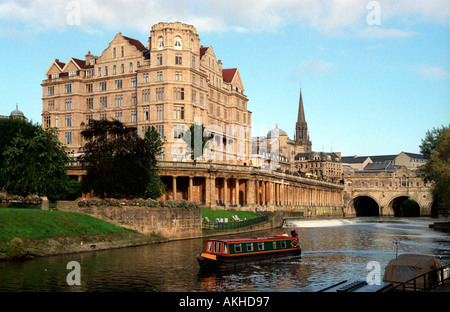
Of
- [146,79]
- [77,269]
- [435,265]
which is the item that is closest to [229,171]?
[146,79]

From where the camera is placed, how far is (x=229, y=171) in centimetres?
11012

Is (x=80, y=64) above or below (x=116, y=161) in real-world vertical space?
above

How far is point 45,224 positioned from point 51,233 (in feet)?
4.54

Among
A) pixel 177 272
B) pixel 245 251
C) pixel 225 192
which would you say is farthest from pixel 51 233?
pixel 225 192

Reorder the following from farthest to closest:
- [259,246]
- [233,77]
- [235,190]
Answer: [233,77] < [235,190] < [259,246]

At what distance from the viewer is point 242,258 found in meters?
49.5

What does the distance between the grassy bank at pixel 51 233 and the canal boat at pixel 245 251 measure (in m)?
14.2

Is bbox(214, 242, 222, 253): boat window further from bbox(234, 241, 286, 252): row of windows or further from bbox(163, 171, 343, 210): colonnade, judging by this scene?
bbox(163, 171, 343, 210): colonnade

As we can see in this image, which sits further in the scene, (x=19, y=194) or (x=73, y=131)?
(x=73, y=131)

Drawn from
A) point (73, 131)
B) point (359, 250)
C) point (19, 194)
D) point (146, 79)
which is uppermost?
point (146, 79)

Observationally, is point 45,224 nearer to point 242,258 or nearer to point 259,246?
point 242,258

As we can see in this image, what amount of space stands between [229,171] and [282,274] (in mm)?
64841
